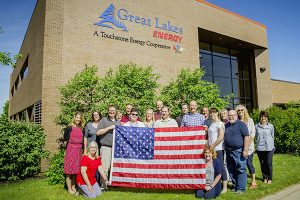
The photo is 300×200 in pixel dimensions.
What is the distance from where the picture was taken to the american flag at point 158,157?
658 centimetres

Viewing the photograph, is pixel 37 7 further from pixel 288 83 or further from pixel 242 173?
pixel 288 83

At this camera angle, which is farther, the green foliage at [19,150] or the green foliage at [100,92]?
the green foliage at [100,92]

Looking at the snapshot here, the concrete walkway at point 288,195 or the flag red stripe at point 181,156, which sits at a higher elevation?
the flag red stripe at point 181,156

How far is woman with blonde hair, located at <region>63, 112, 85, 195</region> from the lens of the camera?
22.5 feet

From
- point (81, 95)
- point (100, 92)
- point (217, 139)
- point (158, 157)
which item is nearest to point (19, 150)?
point (81, 95)

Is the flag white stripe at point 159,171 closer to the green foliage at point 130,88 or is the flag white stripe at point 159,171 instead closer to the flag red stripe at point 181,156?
the flag red stripe at point 181,156

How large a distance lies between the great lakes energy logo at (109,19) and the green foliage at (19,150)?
21.1 ft

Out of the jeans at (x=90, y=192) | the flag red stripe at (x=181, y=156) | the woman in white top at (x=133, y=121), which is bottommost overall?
the jeans at (x=90, y=192)

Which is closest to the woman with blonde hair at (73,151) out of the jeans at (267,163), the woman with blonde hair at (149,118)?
the woman with blonde hair at (149,118)

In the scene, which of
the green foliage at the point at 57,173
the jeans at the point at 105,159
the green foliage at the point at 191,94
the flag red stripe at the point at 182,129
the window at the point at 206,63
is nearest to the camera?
the flag red stripe at the point at 182,129

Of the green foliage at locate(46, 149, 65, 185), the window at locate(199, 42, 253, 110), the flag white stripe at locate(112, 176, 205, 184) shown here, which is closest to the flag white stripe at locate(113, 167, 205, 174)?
the flag white stripe at locate(112, 176, 205, 184)

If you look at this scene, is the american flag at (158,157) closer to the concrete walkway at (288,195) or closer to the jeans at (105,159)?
the jeans at (105,159)

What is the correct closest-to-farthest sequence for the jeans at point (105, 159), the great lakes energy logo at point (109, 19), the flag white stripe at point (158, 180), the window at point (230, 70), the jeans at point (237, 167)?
the flag white stripe at point (158, 180) < the jeans at point (237, 167) < the jeans at point (105, 159) < the great lakes energy logo at point (109, 19) < the window at point (230, 70)

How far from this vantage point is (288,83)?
28172mm
